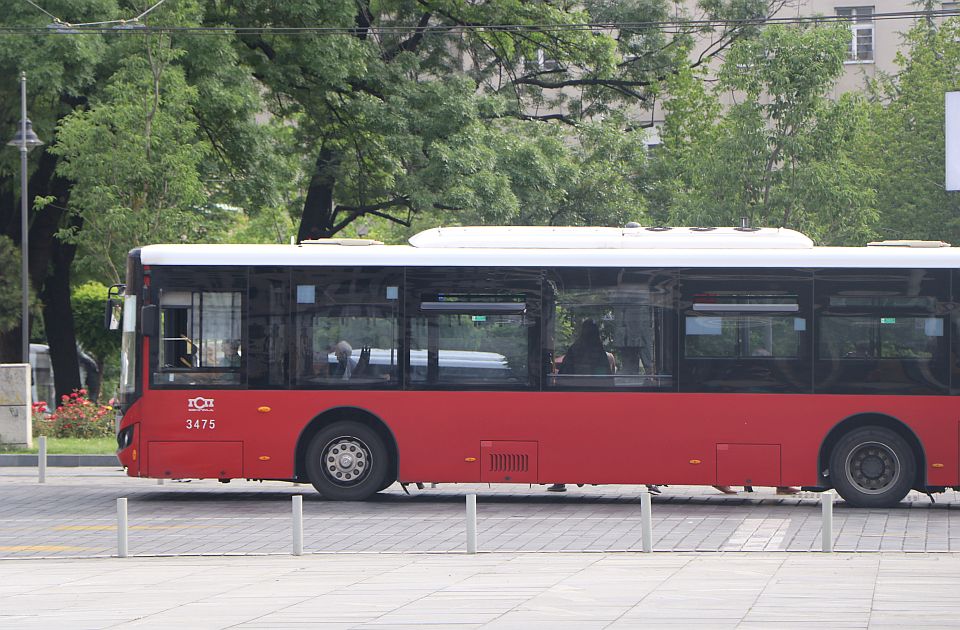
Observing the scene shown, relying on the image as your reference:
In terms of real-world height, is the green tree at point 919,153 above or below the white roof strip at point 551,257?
above

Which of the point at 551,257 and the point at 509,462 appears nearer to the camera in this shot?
the point at 509,462

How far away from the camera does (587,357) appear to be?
17.1 meters

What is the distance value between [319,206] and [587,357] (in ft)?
64.6

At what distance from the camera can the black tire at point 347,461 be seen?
17.5 meters

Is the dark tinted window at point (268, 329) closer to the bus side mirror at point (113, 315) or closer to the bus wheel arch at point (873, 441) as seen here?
the bus side mirror at point (113, 315)

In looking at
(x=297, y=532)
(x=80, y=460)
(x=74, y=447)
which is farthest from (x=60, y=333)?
(x=297, y=532)

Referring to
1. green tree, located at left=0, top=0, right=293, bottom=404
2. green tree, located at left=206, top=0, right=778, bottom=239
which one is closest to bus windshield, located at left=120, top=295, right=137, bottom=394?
green tree, located at left=0, top=0, right=293, bottom=404

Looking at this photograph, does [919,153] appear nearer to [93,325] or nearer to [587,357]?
[587,357]

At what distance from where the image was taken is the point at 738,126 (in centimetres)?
3005

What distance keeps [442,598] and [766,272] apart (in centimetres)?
793

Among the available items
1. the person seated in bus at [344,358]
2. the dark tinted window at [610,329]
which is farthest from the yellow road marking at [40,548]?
the dark tinted window at [610,329]

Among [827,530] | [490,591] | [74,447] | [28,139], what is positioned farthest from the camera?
[28,139]

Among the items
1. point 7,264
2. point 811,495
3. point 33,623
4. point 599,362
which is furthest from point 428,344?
point 7,264

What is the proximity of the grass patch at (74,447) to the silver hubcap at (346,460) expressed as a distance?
27.4 feet
